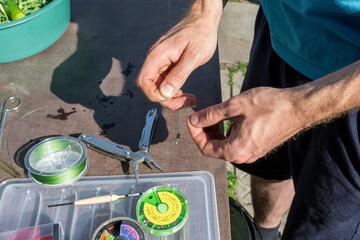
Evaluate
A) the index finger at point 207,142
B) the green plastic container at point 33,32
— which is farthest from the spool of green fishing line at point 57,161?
the green plastic container at point 33,32

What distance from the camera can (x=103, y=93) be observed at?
1.26 meters

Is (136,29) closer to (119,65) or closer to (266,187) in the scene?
(119,65)

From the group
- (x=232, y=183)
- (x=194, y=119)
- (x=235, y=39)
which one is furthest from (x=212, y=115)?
(x=235, y=39)

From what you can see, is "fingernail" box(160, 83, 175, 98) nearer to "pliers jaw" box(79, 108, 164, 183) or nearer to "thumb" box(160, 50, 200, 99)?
"thumb" box(160, 50, 200, 99)

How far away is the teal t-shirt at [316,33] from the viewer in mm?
929

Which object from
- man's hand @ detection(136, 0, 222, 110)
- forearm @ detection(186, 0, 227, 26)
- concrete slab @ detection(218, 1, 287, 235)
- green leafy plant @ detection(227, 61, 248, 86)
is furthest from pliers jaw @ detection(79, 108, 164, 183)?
green leafy plant @ detection(227, 61, 248, 86)

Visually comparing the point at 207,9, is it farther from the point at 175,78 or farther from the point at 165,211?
the point at 165,211

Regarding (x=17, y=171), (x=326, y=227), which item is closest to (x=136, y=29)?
(x=17, y=171)

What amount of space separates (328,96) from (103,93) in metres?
0.80

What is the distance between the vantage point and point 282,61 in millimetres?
1189

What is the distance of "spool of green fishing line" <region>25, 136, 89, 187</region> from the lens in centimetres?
93

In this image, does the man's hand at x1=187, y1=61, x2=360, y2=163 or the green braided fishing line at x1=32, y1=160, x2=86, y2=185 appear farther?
the green braided fishing line at x1=32, y1=160, x2=86, y2=185

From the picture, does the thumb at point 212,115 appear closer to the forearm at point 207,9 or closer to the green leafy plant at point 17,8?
the forearm at point 207,9

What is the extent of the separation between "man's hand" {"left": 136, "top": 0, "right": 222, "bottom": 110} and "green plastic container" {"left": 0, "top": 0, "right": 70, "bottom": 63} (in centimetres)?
52
